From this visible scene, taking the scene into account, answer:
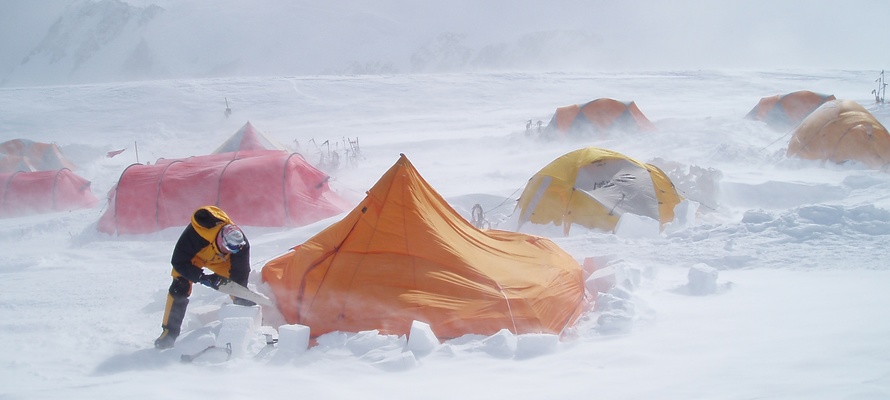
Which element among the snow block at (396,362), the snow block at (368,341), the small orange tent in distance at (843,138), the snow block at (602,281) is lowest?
the snow block at (396,362)

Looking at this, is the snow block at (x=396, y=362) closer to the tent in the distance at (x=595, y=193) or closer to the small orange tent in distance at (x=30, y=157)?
the tent in the distance at (x=595, y=193)

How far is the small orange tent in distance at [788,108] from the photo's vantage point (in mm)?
18453

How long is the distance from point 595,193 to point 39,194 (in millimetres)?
11325

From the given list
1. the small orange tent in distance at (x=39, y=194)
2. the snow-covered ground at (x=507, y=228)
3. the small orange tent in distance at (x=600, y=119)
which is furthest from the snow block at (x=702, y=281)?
the small orange tent in distance at (x=600, y=119)

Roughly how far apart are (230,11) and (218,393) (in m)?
94.9

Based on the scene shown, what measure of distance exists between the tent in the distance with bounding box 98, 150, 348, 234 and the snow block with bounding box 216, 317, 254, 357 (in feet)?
18.1

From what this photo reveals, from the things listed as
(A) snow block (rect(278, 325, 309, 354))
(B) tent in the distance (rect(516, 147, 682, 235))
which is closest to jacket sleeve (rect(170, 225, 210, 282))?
(A) snow block (rect(278, 325, 309, 354))

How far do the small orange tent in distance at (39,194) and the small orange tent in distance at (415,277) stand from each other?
9.74m

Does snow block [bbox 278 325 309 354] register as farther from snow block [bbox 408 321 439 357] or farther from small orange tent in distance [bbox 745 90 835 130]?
small orange tent in distance [bbox 745 90 835 130]

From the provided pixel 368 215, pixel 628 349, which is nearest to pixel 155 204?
pixel 368 215

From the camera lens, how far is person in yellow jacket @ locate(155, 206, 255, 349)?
4.28 m

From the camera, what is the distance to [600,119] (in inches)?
709

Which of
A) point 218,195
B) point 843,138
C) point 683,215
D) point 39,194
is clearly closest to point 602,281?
point 683,215

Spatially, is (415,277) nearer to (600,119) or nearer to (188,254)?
(188,254)
